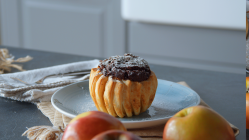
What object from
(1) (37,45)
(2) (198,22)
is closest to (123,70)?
(2) (198,22)

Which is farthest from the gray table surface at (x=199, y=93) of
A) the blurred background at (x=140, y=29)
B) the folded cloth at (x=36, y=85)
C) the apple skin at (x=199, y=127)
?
the blurred background at (x=140, y=29)

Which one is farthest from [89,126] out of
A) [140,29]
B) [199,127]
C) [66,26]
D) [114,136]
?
[66,26]

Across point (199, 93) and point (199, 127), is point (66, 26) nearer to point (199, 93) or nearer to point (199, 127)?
point (199, 93)

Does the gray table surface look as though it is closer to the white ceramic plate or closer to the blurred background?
the white ceramic plate

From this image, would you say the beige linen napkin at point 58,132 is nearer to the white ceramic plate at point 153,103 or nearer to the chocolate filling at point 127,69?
the white ceramic plate at point 153,103

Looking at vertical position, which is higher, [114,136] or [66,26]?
[114,136]
